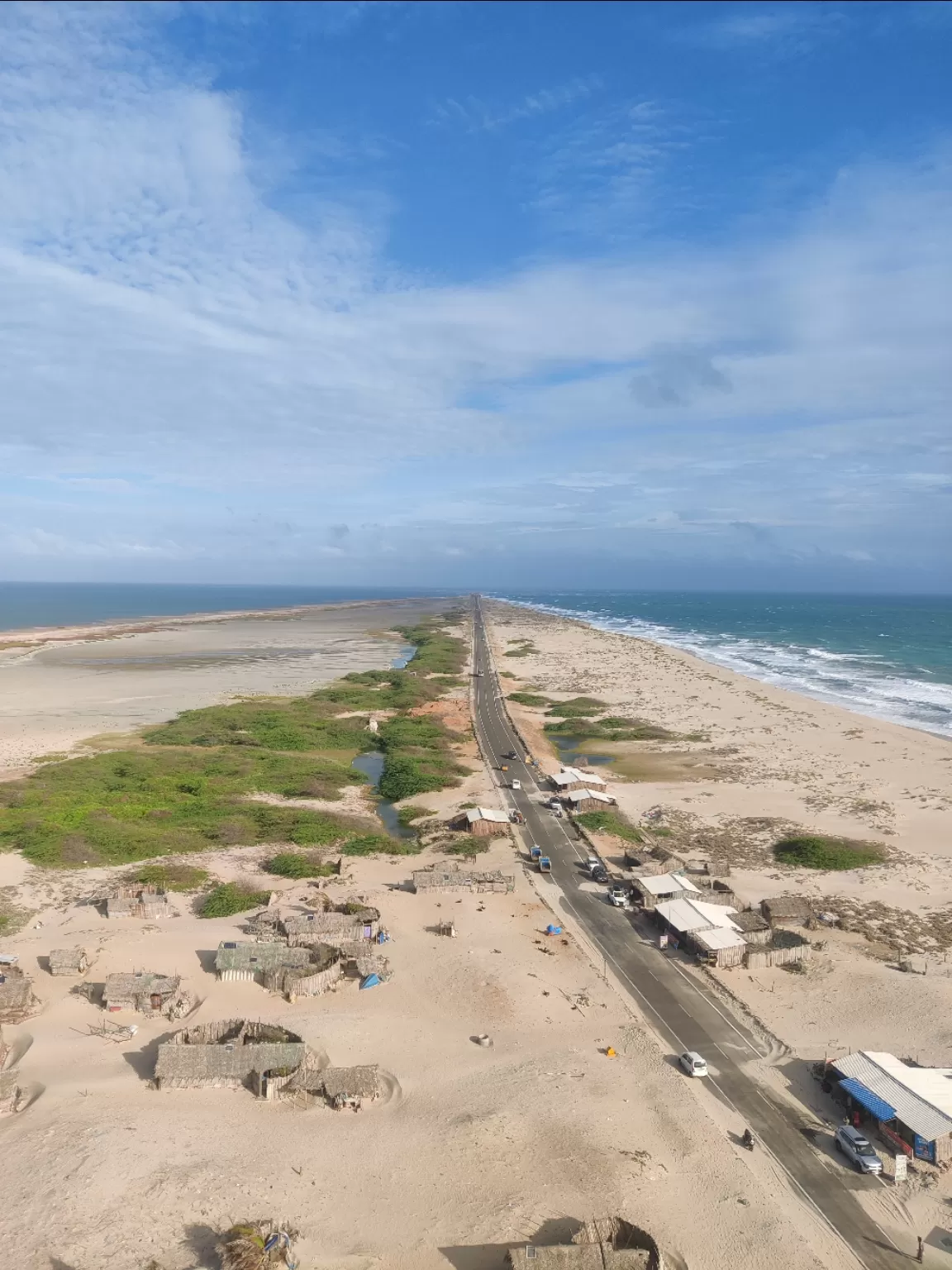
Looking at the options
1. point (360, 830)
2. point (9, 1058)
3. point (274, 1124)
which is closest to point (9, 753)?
point (360, 830)

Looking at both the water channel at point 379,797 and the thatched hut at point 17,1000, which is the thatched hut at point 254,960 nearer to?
the thatched hut at point 17,1000

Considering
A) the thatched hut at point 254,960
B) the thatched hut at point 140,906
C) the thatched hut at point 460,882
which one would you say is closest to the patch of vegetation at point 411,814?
the thatched hut at point 460,882

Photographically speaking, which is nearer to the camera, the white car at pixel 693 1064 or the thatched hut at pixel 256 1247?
the thatched hut at pixel 256 1247

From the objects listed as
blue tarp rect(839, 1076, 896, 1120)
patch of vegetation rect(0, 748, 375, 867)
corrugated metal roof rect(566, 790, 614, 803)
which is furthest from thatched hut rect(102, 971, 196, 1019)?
corrugated metal roof rect(566, 790, 614, 803)

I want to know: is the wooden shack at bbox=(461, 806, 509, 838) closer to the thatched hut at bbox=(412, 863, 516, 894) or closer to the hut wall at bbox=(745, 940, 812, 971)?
the thatched hut at bbox=(412, 863, 516, 894)

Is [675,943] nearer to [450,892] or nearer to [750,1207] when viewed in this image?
[450,892]

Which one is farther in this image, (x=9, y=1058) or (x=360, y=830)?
(x=360, y=830)

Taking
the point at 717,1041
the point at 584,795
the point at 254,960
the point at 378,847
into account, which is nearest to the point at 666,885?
the point at 717,1041
